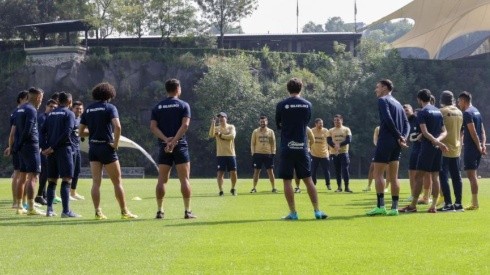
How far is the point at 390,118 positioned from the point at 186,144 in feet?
10.5

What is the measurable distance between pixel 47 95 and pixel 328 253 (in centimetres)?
6621

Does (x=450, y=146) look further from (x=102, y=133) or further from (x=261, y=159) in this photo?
(x=261, y=159)

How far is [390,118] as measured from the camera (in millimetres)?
15891

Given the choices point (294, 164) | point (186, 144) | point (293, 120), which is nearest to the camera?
point (293, 120)

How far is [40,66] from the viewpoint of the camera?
77375 millimetres

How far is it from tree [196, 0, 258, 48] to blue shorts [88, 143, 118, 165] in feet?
247

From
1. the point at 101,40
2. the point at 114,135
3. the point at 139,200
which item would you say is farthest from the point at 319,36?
the point at 114,135

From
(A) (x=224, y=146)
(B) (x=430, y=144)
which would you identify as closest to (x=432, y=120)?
(B) (x=430, y=144)

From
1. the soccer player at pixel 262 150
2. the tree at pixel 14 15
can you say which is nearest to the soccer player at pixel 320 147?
the soccer player at pixel 262 150

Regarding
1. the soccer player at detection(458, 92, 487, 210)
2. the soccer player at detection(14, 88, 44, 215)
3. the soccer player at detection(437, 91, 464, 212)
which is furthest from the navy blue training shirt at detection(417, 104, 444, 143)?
the soccer player at detection(14, 88, 44, 215)

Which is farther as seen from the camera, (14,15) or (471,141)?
(14,15)

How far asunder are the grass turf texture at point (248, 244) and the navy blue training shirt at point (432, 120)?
1.43 meters

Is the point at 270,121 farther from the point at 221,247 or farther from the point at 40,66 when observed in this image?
the point at 221,247

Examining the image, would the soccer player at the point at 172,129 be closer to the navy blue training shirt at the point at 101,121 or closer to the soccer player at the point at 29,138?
the navy blue training shirt at the point at 101,121
